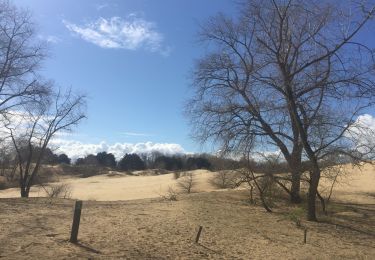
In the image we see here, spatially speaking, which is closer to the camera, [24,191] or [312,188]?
[312,188]

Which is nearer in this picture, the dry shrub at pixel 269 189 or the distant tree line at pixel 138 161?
the dry shrub at pixel 269 189

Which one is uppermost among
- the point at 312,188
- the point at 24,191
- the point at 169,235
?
the point at 312,188

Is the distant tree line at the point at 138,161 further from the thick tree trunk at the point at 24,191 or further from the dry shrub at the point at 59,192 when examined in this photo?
the thick tree trunk at the point at 24,191

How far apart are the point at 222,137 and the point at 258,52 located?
3790 mm

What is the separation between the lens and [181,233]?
13820 millimetres

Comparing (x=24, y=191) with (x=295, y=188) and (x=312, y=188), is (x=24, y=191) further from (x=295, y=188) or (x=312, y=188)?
(x=312, y=188)

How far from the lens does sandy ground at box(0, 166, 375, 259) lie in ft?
36.7

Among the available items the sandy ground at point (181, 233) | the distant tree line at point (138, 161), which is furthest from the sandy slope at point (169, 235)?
the distant tree line at point (138, 161)

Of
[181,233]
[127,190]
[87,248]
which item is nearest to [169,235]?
[181,233]

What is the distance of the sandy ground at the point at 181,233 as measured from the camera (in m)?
11.2

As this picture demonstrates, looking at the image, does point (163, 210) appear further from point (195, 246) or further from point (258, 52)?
point (258, 52)

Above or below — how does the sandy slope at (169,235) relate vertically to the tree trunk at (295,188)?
below

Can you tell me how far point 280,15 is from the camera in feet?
59.8

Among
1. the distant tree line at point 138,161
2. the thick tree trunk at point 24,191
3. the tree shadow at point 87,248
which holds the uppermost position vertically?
the distant tree line at point 138,161
